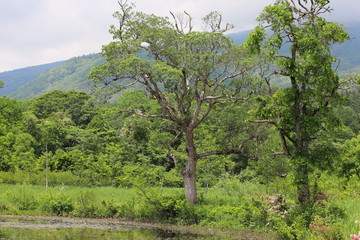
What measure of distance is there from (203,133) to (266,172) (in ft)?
51.6

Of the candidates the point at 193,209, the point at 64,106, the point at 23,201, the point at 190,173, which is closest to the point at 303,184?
the point at 193,209

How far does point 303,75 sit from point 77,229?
12.2 m

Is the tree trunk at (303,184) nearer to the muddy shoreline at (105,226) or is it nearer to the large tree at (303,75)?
the large tree at (303,75)

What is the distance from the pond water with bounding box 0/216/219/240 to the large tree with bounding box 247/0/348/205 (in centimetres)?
560

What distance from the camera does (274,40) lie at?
17.1m

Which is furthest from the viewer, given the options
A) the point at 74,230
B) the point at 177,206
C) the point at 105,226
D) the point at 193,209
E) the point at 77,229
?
the point at 193,209

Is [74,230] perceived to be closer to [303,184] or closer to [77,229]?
[77,229]

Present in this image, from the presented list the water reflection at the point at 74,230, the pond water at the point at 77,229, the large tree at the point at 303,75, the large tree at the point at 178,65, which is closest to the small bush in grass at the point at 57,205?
the pond water at the point at 77,229

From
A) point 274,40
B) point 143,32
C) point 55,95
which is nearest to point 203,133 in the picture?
point 143,32

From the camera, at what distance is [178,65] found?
80.4 feet

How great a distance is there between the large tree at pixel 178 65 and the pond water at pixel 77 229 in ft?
15.2

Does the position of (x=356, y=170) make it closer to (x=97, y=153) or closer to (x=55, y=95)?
(x=97, y=153)

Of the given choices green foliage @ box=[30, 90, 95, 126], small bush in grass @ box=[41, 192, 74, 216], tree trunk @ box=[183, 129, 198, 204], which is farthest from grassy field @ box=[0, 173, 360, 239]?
green foliage @ box=[30, 90, 95, 126]

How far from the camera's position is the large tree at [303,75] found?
673 inches
